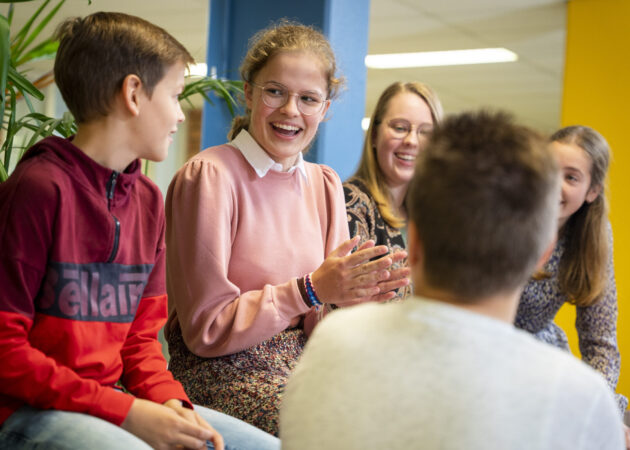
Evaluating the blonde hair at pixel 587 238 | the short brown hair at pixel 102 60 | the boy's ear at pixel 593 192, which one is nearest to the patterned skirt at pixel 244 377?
the short brown hair at pixel 102 60

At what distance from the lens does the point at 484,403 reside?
782 mm

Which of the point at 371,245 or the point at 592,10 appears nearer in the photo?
the point at 371,245

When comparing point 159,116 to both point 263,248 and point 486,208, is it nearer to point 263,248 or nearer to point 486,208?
point 263,248

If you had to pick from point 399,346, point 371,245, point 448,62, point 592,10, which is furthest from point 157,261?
point 448,62

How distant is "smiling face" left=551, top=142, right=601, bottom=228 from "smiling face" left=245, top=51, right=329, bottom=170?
77 centimetres

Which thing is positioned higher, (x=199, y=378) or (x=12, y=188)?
(x=12, y=188)

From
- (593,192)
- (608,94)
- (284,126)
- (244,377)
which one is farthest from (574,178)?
(608,94)

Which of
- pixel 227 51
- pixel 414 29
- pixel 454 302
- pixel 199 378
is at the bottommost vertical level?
pixel 199 378

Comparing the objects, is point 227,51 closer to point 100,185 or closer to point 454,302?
point 100,185

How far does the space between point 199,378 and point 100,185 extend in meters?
0.58

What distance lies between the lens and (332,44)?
3256 millimetres

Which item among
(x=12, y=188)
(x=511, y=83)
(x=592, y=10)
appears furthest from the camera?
(x=511, y=83)

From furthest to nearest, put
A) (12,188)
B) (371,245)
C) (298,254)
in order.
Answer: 1. (298,254)
2. (371,245)
3. (12,188)

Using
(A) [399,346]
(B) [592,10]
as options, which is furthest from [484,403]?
(B) [592,10]
